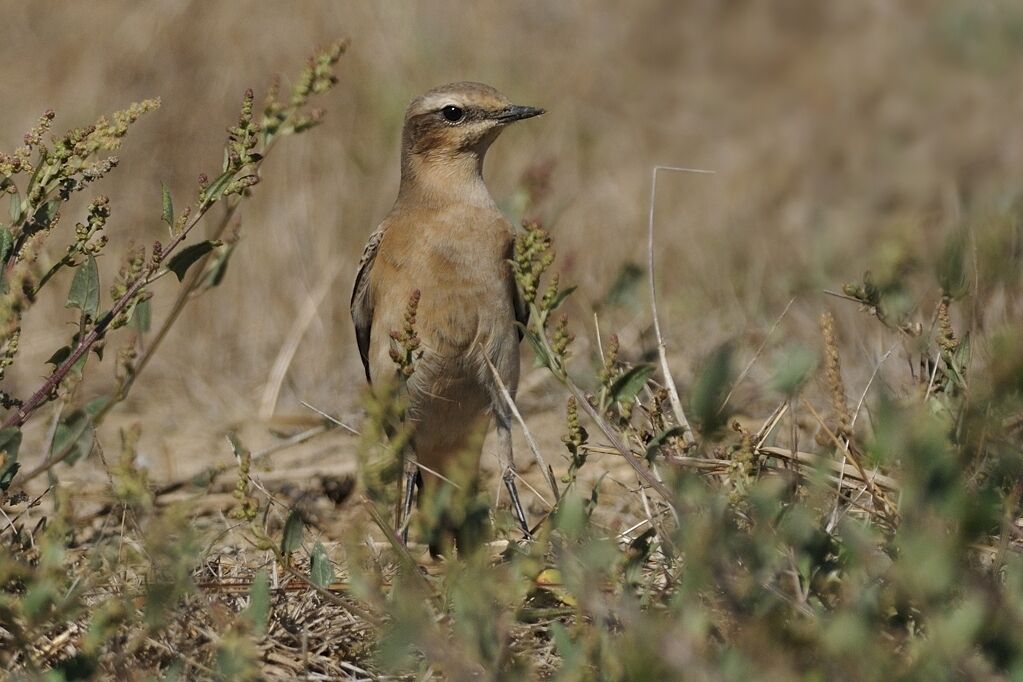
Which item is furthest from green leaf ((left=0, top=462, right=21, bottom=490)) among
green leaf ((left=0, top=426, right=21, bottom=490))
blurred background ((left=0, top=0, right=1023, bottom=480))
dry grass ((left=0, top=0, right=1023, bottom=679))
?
blurred background ((left=0, top=0, right=1023, bottom=480))

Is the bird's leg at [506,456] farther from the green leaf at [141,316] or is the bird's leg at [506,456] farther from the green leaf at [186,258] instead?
the green leaf at [186,258]

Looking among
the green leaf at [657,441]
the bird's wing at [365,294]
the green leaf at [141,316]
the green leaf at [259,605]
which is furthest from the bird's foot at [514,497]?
the green leaf at [259,605]

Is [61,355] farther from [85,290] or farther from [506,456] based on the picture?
[506,456]

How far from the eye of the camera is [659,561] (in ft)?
12.7

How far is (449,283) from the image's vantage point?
5.27m

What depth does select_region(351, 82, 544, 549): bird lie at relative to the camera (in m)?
5.29

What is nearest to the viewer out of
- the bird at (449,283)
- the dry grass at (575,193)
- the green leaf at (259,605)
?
the green leaf at (259,605)

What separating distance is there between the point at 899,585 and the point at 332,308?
5.85 meters

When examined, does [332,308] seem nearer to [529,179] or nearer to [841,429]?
[529,179]

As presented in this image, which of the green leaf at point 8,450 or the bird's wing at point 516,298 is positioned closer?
the green leaf at point 8,450

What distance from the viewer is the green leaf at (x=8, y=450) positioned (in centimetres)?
376

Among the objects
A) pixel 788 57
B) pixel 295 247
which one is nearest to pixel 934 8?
pixel 788 57

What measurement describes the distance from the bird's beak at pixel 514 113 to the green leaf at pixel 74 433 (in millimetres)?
2103

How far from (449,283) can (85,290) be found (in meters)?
1.60
